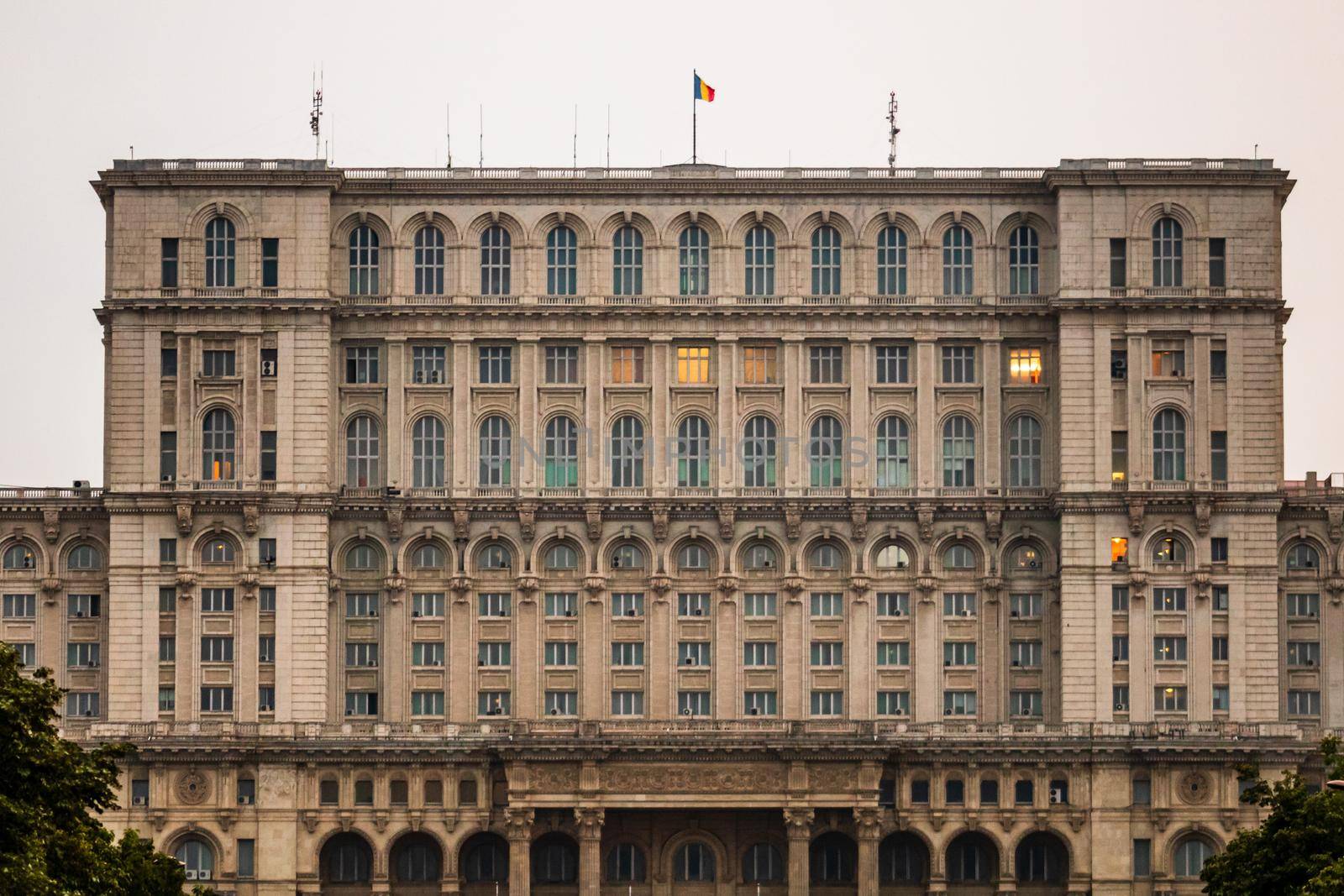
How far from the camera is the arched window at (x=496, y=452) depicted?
630ft

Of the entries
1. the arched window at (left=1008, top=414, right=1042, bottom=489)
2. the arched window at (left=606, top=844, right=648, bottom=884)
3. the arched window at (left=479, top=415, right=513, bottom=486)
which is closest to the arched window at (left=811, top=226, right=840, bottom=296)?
the arched window at (left=1008, top=414, right=1042, bottom=489)

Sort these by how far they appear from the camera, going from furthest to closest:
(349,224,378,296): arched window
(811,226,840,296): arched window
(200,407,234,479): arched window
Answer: (349,224,378,296): arched window, (811,226,840,296): arched window, (200,407,234,479): arched window

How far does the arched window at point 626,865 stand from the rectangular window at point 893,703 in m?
18.1

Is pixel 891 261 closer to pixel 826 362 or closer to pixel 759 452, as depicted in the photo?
pixel 826 362

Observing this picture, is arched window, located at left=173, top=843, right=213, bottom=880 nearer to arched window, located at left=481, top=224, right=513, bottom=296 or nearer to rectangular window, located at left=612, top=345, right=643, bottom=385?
arched window, located at left=481, top=224, right=513, bottom=296

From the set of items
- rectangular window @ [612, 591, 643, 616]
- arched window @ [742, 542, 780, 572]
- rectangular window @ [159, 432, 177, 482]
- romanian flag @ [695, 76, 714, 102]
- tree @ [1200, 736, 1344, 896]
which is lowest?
tree @ [1200, 736, 1344, 896]

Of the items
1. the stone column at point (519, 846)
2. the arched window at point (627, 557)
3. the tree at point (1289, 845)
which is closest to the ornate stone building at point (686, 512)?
the arched window at point (627, 557)

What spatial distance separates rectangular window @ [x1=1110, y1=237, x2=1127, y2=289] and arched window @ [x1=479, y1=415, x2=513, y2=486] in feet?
133

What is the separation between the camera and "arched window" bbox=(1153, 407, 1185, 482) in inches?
7446

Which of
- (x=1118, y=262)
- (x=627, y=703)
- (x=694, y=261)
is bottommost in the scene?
(x=627, y=703)

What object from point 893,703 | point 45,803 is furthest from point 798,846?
point 45,803

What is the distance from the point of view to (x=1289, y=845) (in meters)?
146

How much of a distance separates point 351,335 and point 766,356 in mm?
27184

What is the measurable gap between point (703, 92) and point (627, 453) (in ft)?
80.8
